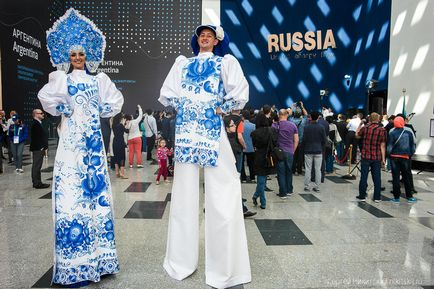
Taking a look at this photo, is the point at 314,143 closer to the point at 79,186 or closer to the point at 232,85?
the point at 232,85

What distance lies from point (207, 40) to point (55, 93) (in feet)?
4.12

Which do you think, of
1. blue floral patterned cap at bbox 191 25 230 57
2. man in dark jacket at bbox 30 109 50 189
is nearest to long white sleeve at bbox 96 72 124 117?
blue floral patterned cap at bbox 191 25 230 57

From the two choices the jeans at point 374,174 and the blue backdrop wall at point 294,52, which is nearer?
the jeans at point 374,174

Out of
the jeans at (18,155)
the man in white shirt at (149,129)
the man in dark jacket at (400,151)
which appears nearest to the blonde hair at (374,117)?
the man in dark jacket at (400,151)

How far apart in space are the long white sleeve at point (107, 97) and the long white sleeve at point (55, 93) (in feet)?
0.94

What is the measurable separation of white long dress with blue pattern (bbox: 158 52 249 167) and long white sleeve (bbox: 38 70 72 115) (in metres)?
0.91

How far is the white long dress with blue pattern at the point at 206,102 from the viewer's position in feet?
9.05

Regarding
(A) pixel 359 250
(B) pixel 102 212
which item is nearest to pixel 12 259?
(B) pixel 102 212

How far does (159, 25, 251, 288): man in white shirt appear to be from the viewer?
107 inches

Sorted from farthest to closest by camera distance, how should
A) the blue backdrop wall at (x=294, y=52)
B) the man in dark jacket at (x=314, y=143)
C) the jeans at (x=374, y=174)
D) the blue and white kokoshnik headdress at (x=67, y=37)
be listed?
1. the blue backdrop wall at (x=294, y=52)
2. the man in dark jacket at (x=314, y=143)
3. the jeans at (x=374, y=174)
4. the blue and white kokoshnik headdress at (x=67, y=37)

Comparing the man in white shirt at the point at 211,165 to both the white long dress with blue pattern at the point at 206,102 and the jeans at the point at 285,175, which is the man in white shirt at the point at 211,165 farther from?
the jeans at the point at 285,175

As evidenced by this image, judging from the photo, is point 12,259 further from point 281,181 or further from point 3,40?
point 3,40

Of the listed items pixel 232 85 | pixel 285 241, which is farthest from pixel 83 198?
pixel 285 241

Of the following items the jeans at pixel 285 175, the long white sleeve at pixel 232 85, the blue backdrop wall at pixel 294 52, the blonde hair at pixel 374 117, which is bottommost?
the jeans at pixel 285 175
